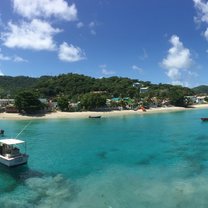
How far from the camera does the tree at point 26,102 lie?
359 ft

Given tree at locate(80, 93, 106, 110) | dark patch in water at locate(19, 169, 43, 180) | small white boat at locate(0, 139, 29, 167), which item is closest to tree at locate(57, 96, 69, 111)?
tree at locate(80, 93, 106, 110)

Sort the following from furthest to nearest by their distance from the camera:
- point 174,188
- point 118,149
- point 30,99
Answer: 1. point 30,99
2. point 118,149
3. point 174,188

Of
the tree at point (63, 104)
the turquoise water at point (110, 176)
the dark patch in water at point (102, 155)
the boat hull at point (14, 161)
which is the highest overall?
the tree at point (63, 104)

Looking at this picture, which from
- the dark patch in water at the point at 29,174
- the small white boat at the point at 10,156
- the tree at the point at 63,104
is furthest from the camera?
the tree at the point at 63,104

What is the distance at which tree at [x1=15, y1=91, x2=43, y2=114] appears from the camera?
10931 centimetres

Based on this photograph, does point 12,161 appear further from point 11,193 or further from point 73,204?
point 73,204

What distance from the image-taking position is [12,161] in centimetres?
3578

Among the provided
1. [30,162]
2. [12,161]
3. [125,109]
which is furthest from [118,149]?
[125,109]

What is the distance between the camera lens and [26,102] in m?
109

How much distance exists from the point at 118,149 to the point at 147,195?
22914mm

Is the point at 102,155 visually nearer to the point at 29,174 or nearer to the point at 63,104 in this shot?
the point at 29,174

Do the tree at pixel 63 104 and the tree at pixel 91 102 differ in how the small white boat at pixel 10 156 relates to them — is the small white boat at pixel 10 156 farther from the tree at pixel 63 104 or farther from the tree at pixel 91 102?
the tree at pixel 91 102

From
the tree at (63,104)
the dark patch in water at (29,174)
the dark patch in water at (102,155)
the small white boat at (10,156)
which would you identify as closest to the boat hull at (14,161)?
the small white boat at (10,156)

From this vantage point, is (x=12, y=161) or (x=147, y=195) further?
(x=12, y=161)
